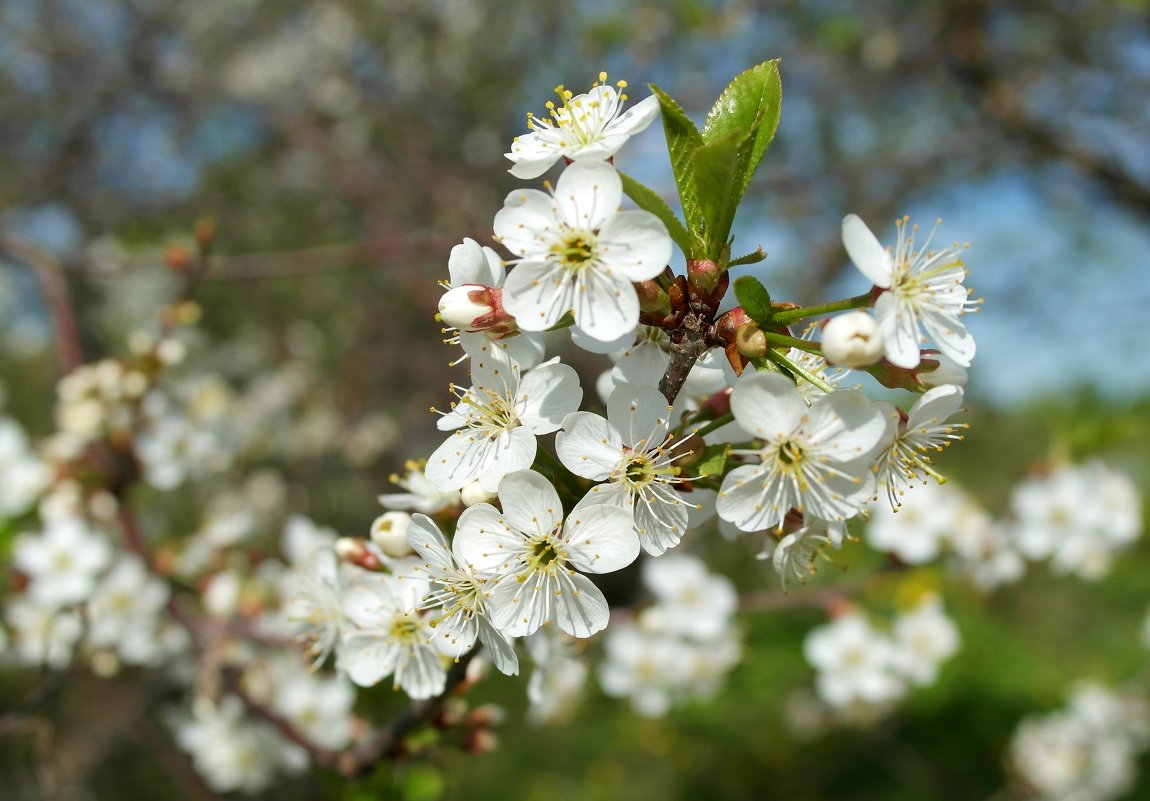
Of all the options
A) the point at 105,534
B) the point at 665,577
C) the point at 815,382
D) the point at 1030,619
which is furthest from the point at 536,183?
the point at 1030,619

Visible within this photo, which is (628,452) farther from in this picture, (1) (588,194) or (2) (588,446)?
(1) (588,194)

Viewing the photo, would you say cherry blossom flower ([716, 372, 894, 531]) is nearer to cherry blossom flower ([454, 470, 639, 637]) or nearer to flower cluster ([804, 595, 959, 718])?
cherry blossom flower ([454, 470, 639, 637])

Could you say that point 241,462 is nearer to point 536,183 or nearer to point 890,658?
point 536,183

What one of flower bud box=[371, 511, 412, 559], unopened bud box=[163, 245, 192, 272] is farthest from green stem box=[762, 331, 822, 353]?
unopened bud box=[163, 245, 192, 272]

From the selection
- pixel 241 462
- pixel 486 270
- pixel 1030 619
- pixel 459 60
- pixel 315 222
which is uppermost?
pixel 459 60

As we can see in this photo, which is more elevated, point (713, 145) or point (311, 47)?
point (311, 47)

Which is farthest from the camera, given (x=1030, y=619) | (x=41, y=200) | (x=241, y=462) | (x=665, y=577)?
(x=1030, y=619)
